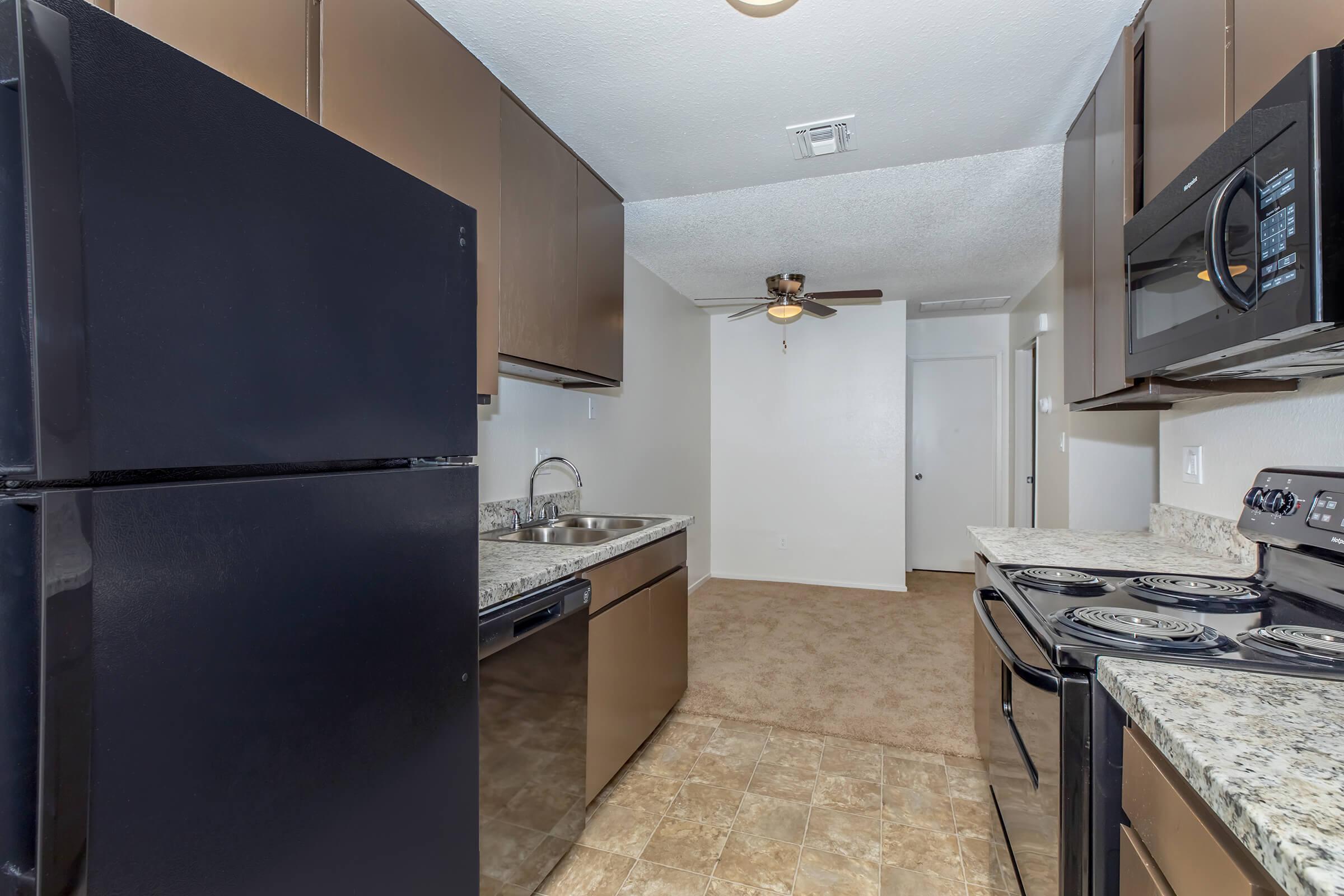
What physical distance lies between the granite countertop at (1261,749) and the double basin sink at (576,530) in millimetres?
1651

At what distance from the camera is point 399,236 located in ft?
2.67

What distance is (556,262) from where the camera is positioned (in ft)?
7.30

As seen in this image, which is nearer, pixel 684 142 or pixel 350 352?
pixel 350 352

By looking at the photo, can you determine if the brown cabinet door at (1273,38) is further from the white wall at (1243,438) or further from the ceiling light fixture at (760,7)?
the ceiling light fixture at (760,7)

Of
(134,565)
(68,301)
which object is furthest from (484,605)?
(68,301)

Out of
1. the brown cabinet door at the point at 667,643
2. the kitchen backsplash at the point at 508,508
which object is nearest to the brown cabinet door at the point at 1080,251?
the brown cabinet door at the point at 667,643

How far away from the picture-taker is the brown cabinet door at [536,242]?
1936 mm

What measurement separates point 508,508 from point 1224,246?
2231 mm

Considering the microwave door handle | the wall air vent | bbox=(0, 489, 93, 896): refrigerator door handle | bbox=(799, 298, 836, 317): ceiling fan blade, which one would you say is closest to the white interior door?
the wall air vent

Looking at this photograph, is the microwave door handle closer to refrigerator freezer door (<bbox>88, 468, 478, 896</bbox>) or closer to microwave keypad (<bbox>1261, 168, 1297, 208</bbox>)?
microwave keypad (<bbox>1261, 168, 1297, 208</bbox>)

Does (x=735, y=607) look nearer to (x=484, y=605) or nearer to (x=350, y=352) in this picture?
(x=484, y=605)

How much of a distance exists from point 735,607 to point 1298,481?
3.44 meters

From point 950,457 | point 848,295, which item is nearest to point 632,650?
point 848,295

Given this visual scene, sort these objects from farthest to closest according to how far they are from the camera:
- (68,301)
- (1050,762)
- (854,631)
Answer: (854,631) → (1050,762) → (68,301)
